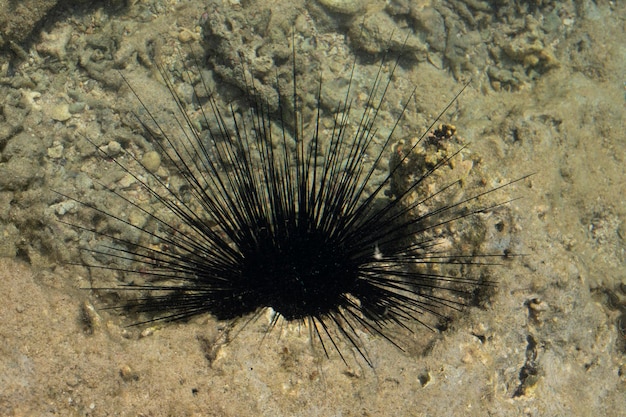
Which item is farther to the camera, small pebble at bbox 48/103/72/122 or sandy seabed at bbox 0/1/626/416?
small pebble at bbox 48/103/72/122

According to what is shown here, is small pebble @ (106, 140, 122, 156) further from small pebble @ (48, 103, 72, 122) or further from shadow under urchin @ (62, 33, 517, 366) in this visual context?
small pebble @ (48, 103, 72, 122)

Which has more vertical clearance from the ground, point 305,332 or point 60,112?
point 60,112

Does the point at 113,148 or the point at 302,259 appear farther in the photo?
the point at 113,148

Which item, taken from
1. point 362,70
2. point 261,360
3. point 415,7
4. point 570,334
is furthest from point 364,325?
point 415,7

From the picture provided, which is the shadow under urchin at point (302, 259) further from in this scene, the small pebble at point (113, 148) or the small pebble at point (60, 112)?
the small pebble at point (60, 112)

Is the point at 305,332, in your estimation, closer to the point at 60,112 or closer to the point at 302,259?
the point at 302,259

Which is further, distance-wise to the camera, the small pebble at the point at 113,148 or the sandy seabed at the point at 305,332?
the small pebble at the point at 113,148

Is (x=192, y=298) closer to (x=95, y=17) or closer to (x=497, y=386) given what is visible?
(x=497, y=386)

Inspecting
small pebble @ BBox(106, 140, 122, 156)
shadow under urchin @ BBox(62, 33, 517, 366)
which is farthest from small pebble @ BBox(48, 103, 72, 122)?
→ shadow under urchin @ BBox(62, 33, 517, 366)

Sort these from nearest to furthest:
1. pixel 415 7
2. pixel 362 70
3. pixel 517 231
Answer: pixel 517 231 < pixel 362 70 < pixel 415 7

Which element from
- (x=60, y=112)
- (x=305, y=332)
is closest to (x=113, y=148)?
(x=60, y=112)

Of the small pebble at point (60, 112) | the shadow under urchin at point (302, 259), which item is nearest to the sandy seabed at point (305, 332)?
the small pebble at point (60, 112)
